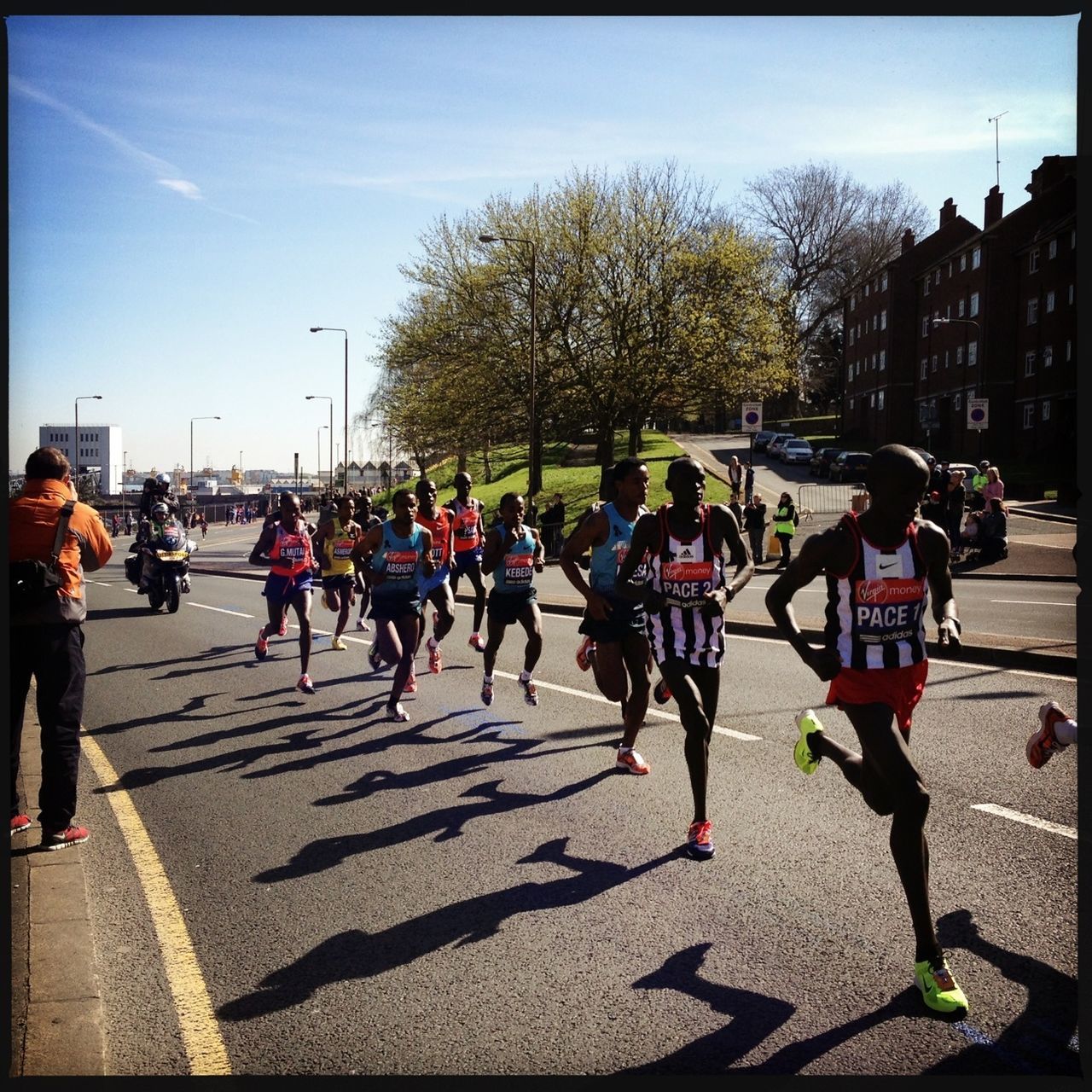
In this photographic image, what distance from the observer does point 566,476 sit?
4725 centimetres

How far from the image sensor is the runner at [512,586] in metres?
9.45

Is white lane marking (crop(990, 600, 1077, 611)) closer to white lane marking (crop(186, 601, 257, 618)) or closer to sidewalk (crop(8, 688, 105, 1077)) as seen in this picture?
white lane marking (crop(186, 601, 257, 618))

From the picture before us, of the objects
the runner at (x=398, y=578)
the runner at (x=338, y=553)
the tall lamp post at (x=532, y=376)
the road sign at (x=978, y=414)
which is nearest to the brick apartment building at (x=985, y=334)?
the road sign at (x=978, y=414)

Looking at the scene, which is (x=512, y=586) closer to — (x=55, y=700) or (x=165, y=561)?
(x=55, y=700)

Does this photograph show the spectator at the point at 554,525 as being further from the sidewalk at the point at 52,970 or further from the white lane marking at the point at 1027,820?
the sidewalk at the point at 52,970

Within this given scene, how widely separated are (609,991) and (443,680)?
700 centimetres

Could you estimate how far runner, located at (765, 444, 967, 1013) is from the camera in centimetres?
420

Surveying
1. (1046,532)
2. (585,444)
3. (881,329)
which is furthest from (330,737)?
(881,329)

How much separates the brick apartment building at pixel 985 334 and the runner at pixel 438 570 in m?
31.7

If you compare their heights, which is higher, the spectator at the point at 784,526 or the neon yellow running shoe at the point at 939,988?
the spectator at the point at 784,526

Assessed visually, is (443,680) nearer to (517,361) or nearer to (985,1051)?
(985,1051)

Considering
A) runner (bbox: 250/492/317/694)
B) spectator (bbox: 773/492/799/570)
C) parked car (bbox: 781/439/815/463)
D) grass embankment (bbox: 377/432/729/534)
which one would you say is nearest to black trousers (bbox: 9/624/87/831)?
runner (bbox: 250/492/317/694)

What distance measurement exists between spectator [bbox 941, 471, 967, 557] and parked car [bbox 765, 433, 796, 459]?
3833 centimetres

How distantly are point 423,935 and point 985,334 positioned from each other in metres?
54.2
